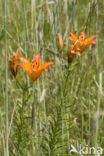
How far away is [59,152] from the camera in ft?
4.14

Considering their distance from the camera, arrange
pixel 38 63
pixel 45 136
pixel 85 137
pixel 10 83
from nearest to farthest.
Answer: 1. pixel 38 63
2. pixel 45 136
3. pixel 85 137
4. pixel 10 83

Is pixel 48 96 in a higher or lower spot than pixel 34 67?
lower

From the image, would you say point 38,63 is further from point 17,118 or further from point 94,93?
point 94,93

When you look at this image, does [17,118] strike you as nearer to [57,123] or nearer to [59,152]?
[57,123]

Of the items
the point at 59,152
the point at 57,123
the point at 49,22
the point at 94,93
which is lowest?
the point at 59,152

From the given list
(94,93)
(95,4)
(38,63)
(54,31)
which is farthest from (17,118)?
(94,93)

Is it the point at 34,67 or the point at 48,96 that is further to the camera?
A: the point at 48,96

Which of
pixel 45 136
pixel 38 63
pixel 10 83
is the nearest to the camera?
pixel 38 63

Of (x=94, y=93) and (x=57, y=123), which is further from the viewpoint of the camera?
(x=94, y=93)

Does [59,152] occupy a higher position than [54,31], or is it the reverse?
[54,31]

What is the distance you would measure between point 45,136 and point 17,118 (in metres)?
0.17

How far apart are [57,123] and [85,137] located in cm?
58

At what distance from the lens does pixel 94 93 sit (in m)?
1.79

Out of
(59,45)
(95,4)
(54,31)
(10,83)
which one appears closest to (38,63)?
(59,45)
